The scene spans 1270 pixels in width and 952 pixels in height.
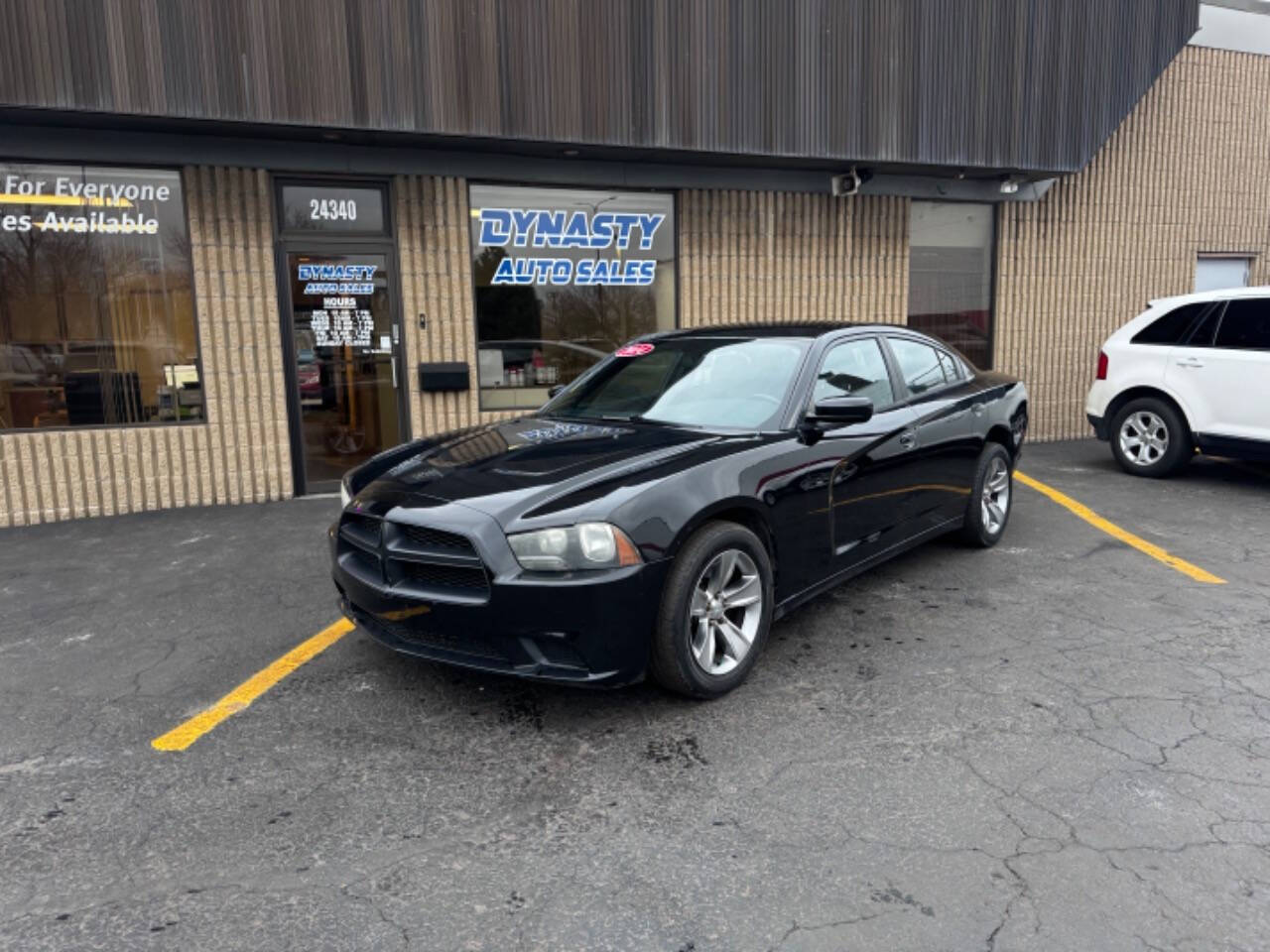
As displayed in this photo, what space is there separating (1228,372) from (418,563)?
736cm

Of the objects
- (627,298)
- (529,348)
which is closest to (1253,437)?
(627,298)

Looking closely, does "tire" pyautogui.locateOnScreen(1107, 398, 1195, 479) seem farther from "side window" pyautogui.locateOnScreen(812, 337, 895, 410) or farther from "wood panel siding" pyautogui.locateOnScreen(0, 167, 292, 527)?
"wood panel siding" pyautogui.locateOnScreen(0, 167, 292, 527)

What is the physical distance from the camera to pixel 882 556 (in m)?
4.75

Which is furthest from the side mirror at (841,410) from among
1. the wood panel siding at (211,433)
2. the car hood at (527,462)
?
the wood panel siding at (211,433)

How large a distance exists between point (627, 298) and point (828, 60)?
2877mm

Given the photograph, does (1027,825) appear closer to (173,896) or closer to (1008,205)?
(173,896)

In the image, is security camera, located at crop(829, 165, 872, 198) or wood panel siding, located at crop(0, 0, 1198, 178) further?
security camera, located at crop(829, 165, 872, 198)

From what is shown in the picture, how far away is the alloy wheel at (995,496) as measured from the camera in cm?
582

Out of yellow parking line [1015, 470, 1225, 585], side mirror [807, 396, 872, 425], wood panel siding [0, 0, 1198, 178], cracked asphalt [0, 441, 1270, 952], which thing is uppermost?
wood panel siding [0, 0, 1198, 178]

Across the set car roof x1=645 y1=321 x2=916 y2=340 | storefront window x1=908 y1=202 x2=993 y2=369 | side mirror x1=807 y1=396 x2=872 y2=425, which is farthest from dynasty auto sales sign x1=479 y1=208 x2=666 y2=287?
side mirror x1=807 y1=396 x2=872 y2=425

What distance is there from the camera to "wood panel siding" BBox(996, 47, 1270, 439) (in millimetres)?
10398

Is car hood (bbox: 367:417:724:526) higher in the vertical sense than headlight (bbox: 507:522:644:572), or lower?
higher

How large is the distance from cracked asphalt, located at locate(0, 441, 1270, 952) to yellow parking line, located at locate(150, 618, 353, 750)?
0.22 feet

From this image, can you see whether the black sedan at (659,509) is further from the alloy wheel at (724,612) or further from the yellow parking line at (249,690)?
the yellow parking line at (249,690)
